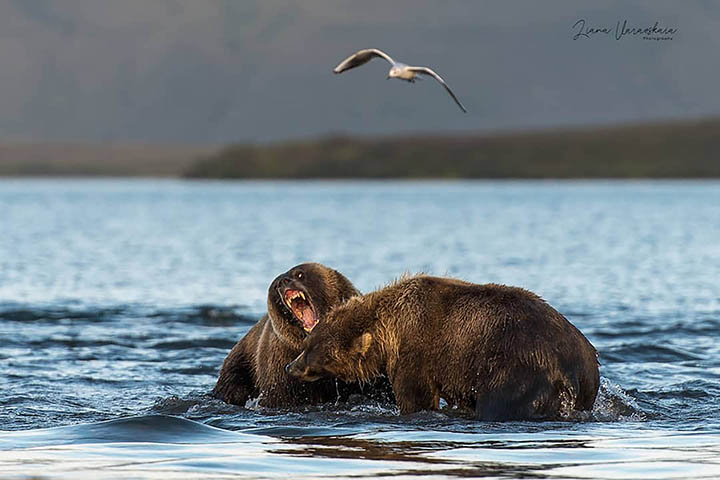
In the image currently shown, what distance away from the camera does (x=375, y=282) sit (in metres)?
30.8

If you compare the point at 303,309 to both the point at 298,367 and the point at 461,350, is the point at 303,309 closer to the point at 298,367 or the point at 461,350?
the point at 298,367

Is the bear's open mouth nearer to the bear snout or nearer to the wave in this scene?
the bear snout

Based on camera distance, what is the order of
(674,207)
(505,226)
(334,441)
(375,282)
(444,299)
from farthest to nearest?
(674,207), (505,226), (375,282), (444,299), (334,441)

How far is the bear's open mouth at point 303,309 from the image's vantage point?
12320mm

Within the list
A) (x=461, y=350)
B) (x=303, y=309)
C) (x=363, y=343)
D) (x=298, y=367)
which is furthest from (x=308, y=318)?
(x=461, y=350)

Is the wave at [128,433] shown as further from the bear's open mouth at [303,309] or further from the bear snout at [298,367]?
the bear's open mouth at [303,309]

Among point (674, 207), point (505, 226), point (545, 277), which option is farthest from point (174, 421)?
point (674, 207)

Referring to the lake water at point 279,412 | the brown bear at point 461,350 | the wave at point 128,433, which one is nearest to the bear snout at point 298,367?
the brown bear at point 461,350

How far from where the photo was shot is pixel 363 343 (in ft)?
37.4

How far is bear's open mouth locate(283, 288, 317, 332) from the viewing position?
12.3 metres

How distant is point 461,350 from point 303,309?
2.17 metres

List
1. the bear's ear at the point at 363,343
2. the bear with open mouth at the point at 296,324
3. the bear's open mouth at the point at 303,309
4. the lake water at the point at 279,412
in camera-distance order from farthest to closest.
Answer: the bear's open mouth at the point at 303,309 → the bear with open mouth at the point at 296,324 → the bear's ear at the point at 363,343 → the lake water at the point at 279,412

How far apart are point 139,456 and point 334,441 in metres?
1.57

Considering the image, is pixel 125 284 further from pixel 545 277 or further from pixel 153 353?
pixel 153 353
